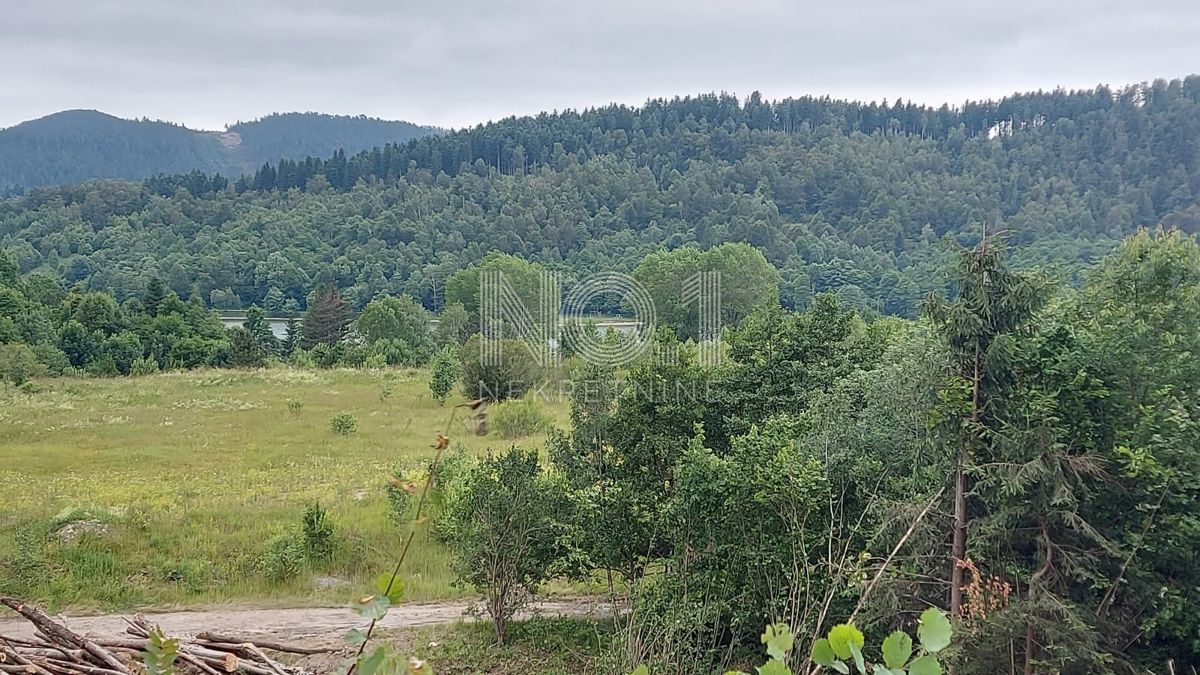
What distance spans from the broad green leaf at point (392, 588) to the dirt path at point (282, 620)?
10.5 meters

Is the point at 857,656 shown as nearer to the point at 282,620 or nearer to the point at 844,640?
the point at 844,640

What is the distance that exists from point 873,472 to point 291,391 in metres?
27.9

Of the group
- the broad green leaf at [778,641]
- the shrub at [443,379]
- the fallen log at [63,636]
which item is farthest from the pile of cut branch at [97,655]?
the shrub at [443,379]

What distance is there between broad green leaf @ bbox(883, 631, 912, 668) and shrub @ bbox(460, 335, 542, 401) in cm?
2720

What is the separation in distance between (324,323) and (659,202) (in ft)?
208

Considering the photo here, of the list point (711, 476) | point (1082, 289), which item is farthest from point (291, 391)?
point (1082, 289)

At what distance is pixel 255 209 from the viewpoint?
366 feet

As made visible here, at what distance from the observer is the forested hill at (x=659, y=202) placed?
90438 mm

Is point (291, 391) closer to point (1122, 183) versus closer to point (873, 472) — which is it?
point (873, 472)

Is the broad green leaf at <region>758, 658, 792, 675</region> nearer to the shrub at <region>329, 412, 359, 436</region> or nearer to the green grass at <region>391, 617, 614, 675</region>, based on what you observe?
the green grass at <region>391, 617, 614, 675</region>

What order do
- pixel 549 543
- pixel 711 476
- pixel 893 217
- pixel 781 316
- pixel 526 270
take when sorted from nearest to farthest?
pixel 711 476
pixel 549 543
pixel 781 316
pixel 526 270
pixel 893 217

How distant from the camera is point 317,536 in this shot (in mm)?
13992

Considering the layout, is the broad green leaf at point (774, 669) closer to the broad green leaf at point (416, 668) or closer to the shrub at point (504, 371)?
the broad green leaf at point (416, 668)

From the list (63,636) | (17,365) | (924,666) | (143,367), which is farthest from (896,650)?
(143,367)
